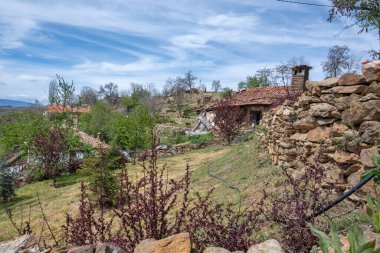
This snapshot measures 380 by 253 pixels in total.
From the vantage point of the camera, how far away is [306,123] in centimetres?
507

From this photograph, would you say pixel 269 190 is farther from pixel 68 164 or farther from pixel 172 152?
pixel 68 164

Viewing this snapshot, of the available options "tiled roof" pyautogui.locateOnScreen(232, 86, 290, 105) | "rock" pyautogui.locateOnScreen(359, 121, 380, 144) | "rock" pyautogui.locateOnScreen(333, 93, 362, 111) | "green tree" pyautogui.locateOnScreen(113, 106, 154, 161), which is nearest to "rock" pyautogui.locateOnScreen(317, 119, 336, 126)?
"rock" pyautogui.locateOnScreen(333, 93, 362, 111)

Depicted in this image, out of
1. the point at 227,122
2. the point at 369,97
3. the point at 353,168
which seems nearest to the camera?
the point at 369,97

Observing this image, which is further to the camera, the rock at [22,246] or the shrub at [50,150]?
the shrub at [50,150]

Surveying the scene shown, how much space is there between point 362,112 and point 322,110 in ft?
2.54

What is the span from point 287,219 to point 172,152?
13934 mm

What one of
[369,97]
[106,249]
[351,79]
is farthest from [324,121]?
[106,249]

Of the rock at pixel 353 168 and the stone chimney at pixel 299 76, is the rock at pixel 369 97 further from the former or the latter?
the stone chimney at pixel 299 76

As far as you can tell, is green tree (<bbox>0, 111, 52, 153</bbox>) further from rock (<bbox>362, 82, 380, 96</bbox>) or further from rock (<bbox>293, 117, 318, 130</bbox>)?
rock (<bbox>362, 82, 380, 96</bbox>)

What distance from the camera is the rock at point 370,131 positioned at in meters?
3.65

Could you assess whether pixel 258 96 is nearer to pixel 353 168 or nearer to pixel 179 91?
pixel 353 168

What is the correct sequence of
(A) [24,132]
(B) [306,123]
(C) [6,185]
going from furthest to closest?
(A) [24,132], (C) [6,185], (B) [306,123]

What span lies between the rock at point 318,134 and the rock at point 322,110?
8.1 inches

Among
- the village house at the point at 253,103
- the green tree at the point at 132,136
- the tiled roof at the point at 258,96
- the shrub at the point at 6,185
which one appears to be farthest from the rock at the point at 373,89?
the tiled roof at the point at 258,96
